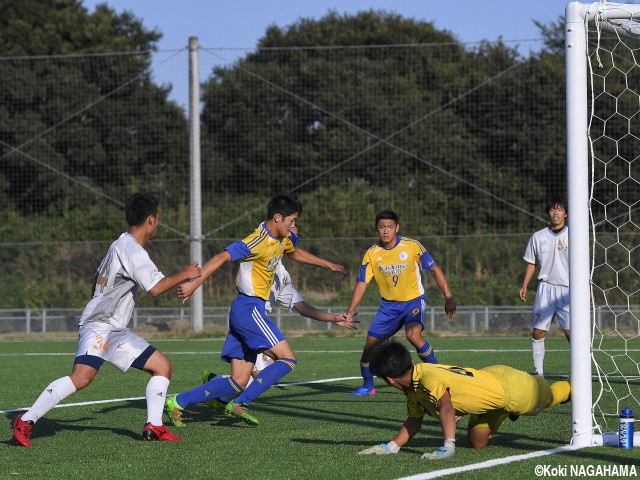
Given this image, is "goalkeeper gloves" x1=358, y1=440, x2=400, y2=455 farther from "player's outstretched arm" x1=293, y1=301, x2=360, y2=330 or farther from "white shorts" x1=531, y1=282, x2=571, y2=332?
"white shorts" x1=531, y1=282, x2=571, y2=332

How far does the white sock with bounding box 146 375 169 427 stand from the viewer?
298 inches

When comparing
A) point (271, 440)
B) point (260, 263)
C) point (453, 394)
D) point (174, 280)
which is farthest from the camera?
point (260, 263)

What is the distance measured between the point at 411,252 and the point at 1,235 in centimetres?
1977

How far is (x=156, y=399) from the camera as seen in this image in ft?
25.1

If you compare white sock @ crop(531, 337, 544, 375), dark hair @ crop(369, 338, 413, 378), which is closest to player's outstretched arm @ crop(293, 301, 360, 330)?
dark hair @ crop(369, 338, 413, 378)

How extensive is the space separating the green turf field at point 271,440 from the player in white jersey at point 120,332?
235 mm

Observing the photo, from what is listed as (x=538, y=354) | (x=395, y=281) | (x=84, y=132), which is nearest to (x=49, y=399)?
(x=395, y=281)

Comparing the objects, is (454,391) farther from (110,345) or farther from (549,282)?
(549,282)

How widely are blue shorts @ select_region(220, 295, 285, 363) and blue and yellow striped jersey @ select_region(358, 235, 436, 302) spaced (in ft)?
8.78

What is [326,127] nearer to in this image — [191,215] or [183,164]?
[183,164]

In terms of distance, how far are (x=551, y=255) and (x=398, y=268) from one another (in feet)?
7.21

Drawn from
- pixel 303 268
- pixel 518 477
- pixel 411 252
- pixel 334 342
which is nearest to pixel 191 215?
pixel 303 268

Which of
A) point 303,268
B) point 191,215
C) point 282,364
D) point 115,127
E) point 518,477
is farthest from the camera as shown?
point 115,127

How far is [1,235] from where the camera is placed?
28578mm
